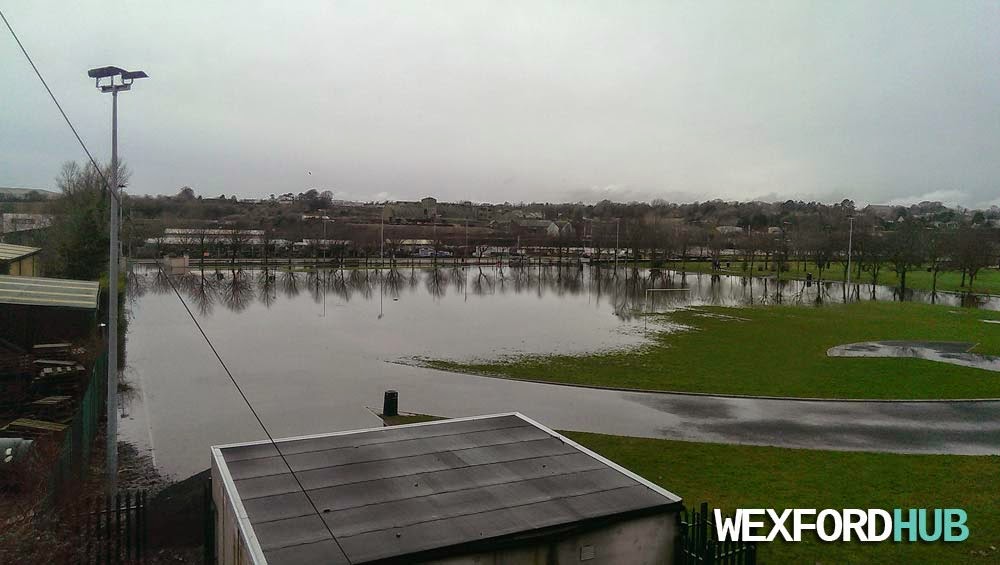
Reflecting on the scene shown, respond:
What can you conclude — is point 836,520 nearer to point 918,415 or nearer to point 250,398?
point 918,415

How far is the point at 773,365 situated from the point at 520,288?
1119 inches

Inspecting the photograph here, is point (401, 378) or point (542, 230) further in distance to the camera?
point (542, 230)

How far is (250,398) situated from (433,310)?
1826 cm

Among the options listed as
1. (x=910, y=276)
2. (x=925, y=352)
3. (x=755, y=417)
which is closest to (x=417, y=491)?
(x=755, y=417)

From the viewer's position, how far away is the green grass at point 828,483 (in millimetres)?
7773

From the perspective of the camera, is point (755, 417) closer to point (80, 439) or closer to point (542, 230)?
point (80, 439)

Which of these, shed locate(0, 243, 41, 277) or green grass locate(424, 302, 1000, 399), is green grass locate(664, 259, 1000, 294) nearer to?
green grass locate(424, 302, 1000, 399)

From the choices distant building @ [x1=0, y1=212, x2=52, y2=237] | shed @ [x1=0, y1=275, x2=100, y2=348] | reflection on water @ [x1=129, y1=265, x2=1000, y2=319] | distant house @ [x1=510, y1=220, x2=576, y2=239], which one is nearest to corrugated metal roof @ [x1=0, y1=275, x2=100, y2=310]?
shed @ [x1=0, y1=275, x2=100, y2=348]

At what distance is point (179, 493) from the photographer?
925cm

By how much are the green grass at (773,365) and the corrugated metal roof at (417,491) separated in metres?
9.30

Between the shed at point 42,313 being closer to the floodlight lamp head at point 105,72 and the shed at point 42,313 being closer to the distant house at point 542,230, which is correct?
the floodlight lamp head at point 105,72

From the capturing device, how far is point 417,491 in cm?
702

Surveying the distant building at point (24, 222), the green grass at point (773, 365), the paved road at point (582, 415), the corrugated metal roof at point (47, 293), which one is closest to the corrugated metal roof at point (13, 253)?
the distant building at point (24, 222)

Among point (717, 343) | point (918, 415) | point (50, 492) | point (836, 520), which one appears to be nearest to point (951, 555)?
point (836, 520)
